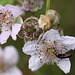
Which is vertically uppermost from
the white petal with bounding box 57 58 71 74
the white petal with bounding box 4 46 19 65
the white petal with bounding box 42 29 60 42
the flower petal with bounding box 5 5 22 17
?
the flower petal with bounding box 5 5 22 17

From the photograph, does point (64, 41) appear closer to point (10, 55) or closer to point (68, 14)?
point (10, 55)

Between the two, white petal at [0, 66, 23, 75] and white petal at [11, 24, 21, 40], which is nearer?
white petal at [11, 24, 21, 40]

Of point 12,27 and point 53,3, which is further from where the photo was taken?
point 53,3

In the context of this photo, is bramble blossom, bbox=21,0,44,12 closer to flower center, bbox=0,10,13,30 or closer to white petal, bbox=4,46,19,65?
flower center, bbox=0,10,13,30

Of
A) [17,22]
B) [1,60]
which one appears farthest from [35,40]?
[1,60]

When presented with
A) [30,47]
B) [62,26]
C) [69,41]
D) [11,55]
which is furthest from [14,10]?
[62,26]

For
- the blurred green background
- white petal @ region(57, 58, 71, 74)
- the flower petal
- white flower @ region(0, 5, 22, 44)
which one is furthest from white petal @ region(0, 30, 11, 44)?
the blurred green background
